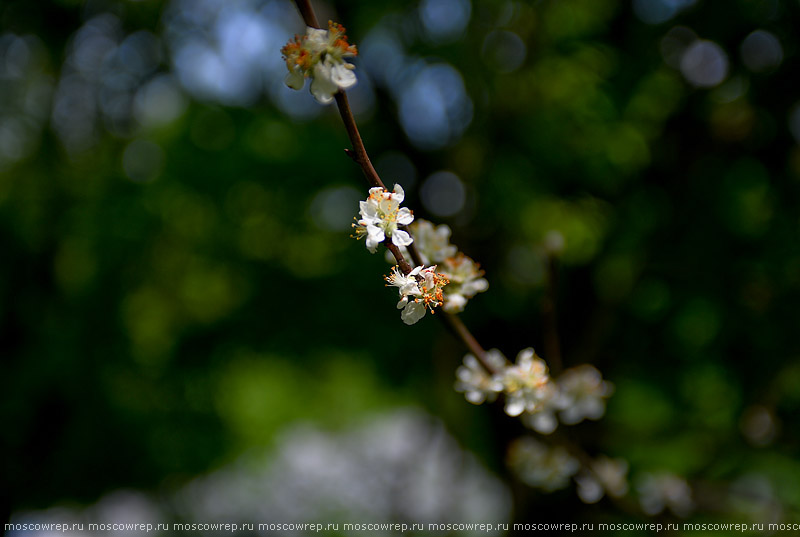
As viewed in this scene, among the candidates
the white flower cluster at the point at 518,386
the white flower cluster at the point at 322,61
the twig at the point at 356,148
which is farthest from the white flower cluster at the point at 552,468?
the white flower cluster at the point at 322,61

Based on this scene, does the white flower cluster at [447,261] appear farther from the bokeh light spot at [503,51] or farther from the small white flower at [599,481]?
the bokeh light spot at [503,51]

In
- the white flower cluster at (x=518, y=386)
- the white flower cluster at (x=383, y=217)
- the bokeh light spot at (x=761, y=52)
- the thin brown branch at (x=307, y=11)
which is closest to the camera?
the thin brown branch at (x=307, y=11)

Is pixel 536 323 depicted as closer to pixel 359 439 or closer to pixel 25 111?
pixel 359 439

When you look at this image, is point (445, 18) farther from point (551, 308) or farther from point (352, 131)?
point (352, 131)

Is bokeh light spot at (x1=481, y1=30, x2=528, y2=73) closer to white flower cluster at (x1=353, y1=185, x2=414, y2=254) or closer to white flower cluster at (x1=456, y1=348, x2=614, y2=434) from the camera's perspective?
white flower cluster at (x1=456, y1=348, x2=614, y2=434)

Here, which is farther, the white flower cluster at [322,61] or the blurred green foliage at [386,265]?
the blurred green foliage at [386,265]

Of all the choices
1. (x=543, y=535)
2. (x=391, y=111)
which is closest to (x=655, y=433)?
(x=543, y=535)

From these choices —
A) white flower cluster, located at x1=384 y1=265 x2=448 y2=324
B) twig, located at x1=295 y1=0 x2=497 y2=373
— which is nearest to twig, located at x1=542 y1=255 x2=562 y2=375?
twig, located at x1=295 y1=0 x2=497 y2=373
